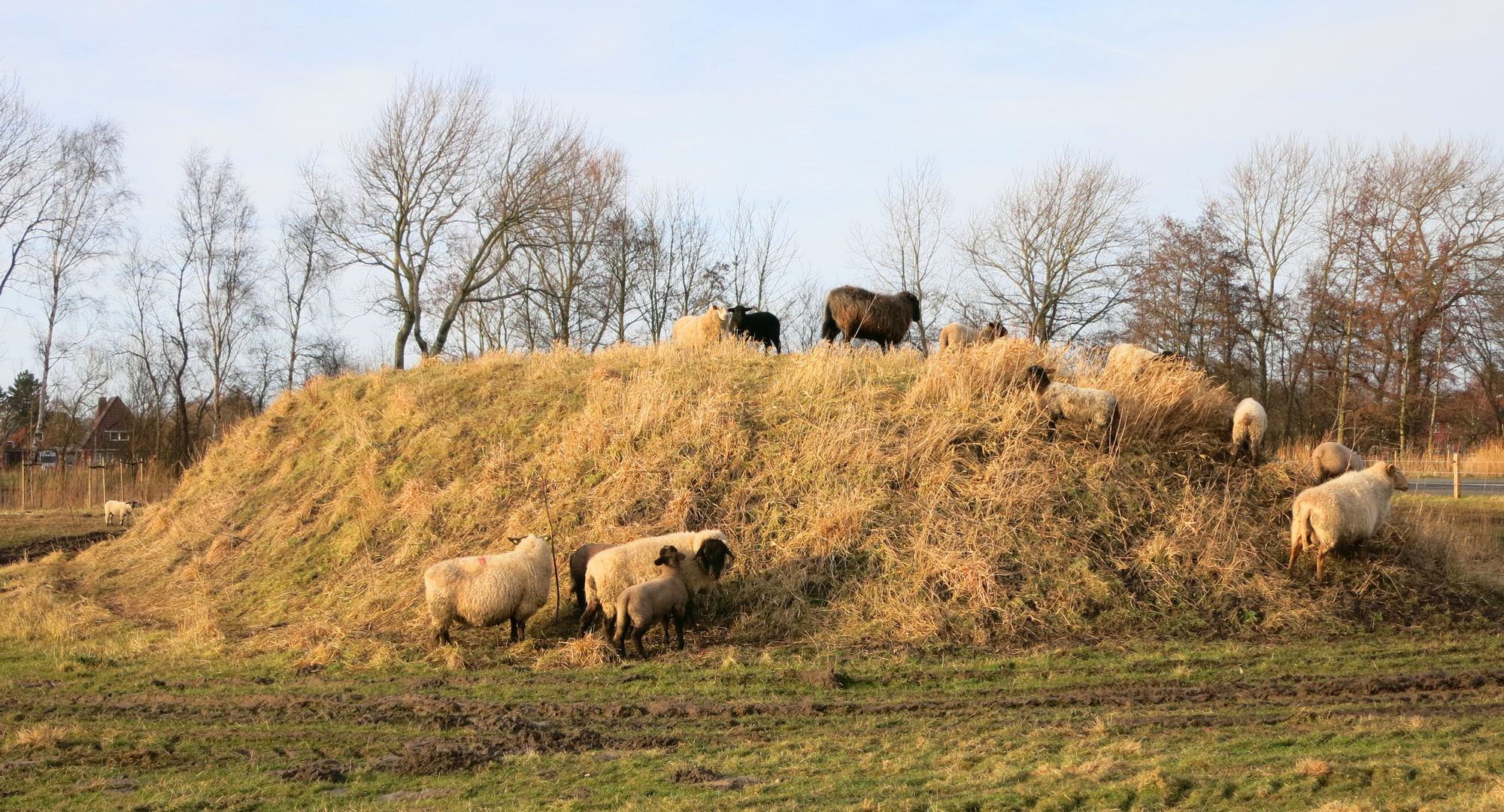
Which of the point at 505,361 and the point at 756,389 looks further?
the point at 505,361

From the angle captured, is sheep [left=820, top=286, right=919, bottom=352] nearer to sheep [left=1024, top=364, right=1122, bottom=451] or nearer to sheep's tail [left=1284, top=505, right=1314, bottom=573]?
sheep [left=1024, top=364, right=1122, bottom=451]

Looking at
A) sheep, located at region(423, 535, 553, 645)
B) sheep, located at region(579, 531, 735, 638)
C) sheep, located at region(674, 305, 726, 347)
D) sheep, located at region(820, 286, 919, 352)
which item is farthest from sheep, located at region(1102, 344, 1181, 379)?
sheep, located at region(423, 535, 553, 645)

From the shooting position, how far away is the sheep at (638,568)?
396 inches

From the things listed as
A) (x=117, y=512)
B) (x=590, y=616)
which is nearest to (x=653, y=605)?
(x=590, y=616)

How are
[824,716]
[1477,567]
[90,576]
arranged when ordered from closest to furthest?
[824,716], [1477,567], [90,576]

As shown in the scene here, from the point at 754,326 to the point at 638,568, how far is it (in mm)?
9232

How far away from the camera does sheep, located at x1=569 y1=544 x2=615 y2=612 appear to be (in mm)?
10703

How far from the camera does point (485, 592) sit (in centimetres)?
988

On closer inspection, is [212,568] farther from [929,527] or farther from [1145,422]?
→ [1145,422]

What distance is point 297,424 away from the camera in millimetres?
18859

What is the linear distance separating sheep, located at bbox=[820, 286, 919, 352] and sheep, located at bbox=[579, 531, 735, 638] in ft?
21.6

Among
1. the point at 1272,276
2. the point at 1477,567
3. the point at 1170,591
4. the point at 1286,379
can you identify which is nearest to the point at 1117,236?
the point at 1272,276

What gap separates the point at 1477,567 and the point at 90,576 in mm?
20127

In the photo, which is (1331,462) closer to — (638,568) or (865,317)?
(865,317)
